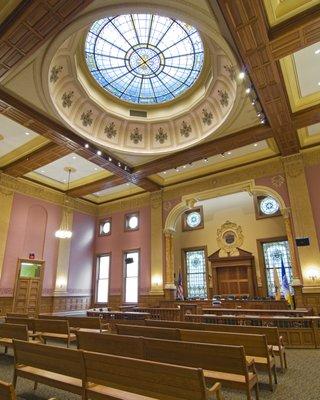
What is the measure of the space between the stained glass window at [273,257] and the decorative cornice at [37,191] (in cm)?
894

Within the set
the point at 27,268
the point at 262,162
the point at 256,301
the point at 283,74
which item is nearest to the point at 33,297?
the point at 27,268

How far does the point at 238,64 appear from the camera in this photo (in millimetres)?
5770

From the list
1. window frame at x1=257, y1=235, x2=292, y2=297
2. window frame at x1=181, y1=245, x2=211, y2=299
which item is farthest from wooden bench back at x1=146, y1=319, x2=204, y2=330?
window frame at x1=181, y1=245, x2=211, y2=299

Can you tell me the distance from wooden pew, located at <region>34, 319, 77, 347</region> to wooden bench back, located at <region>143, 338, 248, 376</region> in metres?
2.60

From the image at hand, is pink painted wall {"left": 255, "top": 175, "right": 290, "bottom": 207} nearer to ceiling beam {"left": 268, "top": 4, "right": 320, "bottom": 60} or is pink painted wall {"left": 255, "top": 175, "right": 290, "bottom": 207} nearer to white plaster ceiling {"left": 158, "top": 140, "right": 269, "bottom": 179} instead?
white plaster ceiling {"left": 158, "top": 140, "right": 269, "bottom": 179}

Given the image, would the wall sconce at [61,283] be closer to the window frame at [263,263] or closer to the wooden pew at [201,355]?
the window frame at [263,263]

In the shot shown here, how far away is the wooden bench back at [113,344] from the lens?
3.07 metres

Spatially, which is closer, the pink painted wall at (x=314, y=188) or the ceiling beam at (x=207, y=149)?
the ceiling beam at (x=207, y=149)

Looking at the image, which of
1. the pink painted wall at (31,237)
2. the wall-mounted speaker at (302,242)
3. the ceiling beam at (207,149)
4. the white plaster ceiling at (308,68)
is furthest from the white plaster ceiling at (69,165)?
the wall-mounted speaker at (302,242)

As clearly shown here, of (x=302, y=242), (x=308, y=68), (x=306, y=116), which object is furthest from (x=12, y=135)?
(x=302, y=242)

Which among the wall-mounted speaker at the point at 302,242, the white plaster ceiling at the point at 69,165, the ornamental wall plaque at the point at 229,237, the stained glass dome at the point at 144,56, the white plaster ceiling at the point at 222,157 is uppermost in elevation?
the stained glass dome at the point at 144,56

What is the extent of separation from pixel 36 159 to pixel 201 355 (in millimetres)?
8675

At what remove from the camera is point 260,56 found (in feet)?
17.8

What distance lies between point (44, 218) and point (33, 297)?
3.20 metres
